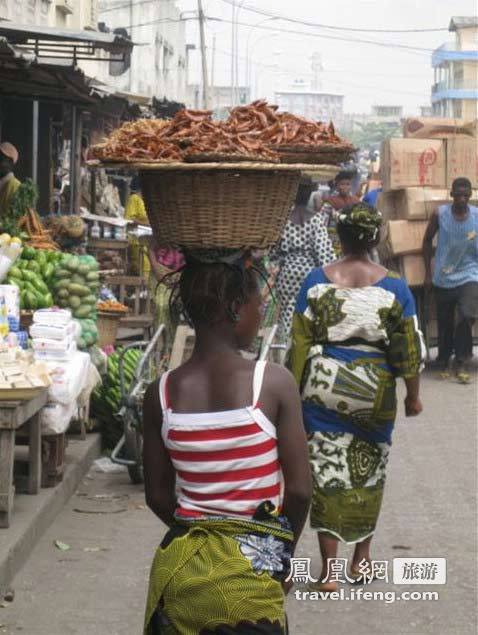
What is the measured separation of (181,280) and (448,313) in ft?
36.0

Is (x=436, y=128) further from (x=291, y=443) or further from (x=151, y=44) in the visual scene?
(x=151, y=44)

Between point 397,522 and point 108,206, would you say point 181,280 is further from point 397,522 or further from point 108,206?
point 108,206

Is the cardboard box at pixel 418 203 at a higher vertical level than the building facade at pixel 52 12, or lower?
lower

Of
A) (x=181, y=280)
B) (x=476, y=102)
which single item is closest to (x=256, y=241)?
(x=181, y=280)

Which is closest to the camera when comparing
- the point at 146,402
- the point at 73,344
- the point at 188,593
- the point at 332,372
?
the point at 188,593

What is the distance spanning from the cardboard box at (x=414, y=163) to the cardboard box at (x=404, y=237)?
1.83ft

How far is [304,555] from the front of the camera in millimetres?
7387

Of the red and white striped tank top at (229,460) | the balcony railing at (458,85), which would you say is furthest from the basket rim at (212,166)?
the balcony railing at (458,85)

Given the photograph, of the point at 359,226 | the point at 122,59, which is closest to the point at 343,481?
the point at 359,226

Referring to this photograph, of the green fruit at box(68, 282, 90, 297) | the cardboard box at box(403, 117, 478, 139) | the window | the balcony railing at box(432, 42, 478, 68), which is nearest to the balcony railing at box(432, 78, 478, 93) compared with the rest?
the balcony railing at box(432, 42, 478, 68)

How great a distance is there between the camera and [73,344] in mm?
9094

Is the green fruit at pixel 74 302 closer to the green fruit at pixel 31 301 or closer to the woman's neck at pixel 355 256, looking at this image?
the green fruit at pixel 31 301

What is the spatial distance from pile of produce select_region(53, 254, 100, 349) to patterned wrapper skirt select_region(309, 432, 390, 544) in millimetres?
4173

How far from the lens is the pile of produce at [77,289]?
10.7 meters
